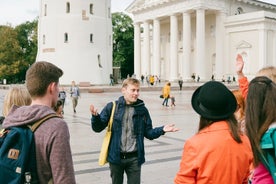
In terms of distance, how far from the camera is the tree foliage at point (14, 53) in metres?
76.4

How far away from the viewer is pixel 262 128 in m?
2.99

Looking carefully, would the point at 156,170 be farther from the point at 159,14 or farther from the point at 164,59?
the point at 164,59

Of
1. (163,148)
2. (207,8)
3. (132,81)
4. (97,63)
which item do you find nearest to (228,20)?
(207,8)

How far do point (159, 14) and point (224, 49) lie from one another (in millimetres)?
12360

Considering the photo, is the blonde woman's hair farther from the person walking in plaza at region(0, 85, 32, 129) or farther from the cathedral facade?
the cathedral facade

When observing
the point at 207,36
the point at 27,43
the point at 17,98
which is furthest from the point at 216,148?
the point at 27,43

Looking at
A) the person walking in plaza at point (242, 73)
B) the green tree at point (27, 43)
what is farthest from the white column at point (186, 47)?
the person walking in plaza at point (242, 73)

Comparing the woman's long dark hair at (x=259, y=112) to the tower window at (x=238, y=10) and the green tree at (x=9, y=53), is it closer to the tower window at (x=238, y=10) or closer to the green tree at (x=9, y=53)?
the tower window at (x=238, y=10)

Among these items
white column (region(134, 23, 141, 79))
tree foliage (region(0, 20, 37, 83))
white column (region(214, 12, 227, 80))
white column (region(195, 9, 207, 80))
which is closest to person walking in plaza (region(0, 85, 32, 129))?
white column (region(195, 9, 207, 80))

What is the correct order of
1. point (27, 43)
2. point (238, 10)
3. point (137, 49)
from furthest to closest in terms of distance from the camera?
point (27, 43) → point (137, 49) → point (238, 10)

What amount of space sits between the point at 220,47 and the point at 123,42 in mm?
29208

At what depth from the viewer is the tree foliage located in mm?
76438

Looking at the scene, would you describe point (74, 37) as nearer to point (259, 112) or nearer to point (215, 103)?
point (259, 112)

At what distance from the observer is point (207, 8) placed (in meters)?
63.4
